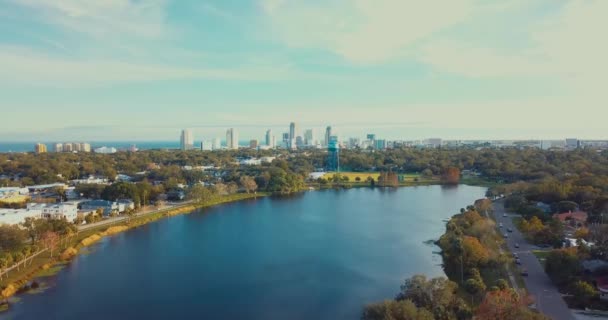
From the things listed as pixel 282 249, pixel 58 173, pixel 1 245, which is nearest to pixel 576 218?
pixel 282 249

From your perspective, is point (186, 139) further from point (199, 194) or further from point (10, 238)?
point (10, 238)

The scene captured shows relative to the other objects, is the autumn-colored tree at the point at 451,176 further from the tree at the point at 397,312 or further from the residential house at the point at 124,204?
the tree at the point at 397,312

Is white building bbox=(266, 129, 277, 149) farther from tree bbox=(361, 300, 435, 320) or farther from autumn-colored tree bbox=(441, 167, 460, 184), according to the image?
tree bbox=(361, 300, 435, 320)

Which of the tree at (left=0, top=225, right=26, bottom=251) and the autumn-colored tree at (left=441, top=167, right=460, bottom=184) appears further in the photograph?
the autumn-colored tree at (left=441, top=167, right=460, bottom=184)

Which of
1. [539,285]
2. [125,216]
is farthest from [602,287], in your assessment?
[125,216]

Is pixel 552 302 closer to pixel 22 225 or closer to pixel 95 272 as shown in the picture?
pixel 95 272

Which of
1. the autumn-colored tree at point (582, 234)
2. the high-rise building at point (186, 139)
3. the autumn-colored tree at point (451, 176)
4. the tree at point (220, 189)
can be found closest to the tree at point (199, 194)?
the tree at point (220, 189)

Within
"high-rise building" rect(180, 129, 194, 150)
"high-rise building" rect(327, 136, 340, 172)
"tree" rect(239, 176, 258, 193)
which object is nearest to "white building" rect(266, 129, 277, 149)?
"high-rise building" rect(180, 129, 194, 150)
